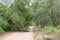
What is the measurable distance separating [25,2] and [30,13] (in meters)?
1.60

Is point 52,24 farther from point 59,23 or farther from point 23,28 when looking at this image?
point 23,28

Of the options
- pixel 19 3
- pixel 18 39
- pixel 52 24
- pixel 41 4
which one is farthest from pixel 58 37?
pixel 19 3

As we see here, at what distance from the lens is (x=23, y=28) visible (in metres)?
18.8

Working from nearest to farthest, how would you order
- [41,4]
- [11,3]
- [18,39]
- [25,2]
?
1. [18,39]
2. [41,4]
3. [11,3]
4. [25,2]

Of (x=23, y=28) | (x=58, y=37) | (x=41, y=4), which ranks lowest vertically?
(x=23, y=28)

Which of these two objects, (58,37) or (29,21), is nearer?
(58,37)

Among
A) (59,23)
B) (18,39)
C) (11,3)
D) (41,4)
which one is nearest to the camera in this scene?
(18,39)

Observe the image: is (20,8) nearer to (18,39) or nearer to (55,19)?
(55,19)

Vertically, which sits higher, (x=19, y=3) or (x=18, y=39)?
(x=19, y=3)

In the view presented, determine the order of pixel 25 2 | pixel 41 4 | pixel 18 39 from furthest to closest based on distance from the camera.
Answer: pixel 25 2, pixel 41 4, pixel 18 39

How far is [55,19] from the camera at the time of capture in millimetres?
17078

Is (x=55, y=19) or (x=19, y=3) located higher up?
(x=19, y=3)

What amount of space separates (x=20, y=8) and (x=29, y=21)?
2093 mm

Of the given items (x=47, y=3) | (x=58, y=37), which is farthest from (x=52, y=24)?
(x=58, y=37)
